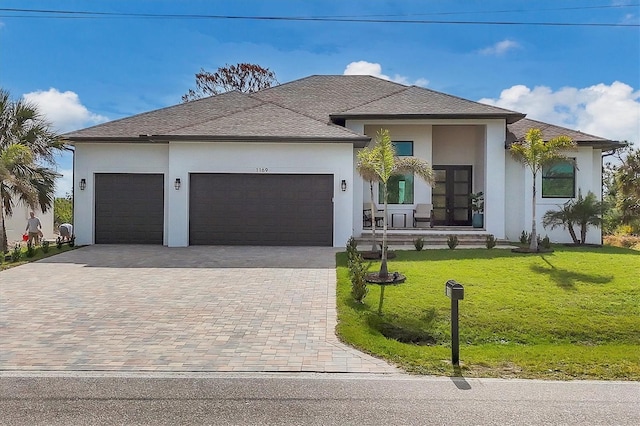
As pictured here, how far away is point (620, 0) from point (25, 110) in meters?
18.8

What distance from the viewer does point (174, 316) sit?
7.13m

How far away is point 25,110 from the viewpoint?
15055mm

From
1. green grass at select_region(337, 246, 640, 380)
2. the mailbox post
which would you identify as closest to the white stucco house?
green grass at select_region(337, 246, 640, 380)

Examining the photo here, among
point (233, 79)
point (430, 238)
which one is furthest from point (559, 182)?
point (233, 79)

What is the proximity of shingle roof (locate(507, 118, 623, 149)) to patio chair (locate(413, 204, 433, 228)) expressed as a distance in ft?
12.2

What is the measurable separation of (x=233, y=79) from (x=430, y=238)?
25.2 metres

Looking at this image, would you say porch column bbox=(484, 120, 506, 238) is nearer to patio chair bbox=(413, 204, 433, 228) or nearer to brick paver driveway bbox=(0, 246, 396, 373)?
patio chair bbox=(413, 204, 433, 228)

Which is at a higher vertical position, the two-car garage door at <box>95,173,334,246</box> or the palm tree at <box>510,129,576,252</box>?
the palm tree at <box>510,129,576,252</box>

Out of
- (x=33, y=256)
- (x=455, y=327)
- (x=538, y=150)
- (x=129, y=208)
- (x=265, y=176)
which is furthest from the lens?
(x=129, y=208)

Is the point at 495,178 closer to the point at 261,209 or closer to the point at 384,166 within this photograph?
the point at 384,166

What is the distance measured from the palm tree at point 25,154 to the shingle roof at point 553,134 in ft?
52.9

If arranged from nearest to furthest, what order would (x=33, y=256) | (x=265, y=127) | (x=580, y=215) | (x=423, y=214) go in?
1. (x=33, y=256)
2. (x=580, y=215)
3. (x=265, y=127)
4. (x=423, y=214)

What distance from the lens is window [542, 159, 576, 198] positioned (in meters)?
16.2

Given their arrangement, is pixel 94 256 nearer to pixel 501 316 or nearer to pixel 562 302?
pixel 501 316
